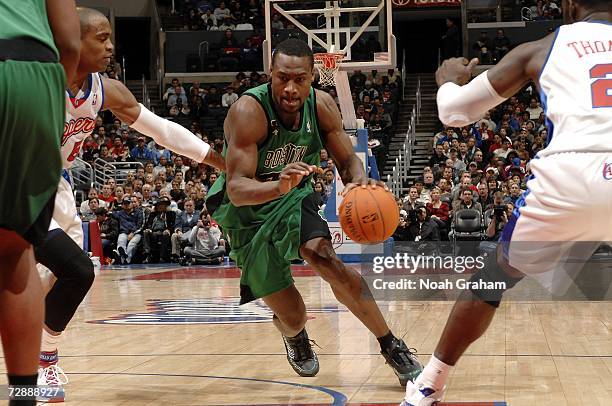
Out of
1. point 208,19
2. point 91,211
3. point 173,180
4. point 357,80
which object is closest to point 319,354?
point 91,211

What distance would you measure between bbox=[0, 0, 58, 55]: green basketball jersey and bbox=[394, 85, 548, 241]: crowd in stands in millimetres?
9324

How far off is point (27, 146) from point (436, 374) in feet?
6.53

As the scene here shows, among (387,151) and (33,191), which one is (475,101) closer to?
(33,191)

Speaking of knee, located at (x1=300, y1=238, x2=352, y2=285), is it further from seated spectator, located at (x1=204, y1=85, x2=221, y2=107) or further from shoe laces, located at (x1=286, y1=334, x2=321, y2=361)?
seated spectator, located at (x1=204, y1=85, x2=221, y2=107)

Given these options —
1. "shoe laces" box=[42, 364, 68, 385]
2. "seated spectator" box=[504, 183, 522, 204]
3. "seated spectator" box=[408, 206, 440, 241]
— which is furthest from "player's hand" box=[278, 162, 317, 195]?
"seated spectator" box=[504, 183, 522, 204]

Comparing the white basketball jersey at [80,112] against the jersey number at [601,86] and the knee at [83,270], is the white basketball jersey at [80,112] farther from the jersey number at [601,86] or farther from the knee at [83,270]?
the jersey number at [601,86]

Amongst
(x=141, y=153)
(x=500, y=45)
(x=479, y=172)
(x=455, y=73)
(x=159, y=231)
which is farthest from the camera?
(x=500, y=45)

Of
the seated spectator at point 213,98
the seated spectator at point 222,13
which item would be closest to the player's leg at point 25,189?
the seated spectator at point 213,98

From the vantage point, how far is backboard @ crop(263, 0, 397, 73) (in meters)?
14.8

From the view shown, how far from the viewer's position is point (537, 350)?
585cm

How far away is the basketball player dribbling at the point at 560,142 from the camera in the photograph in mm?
3164

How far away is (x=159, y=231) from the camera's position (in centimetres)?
1748

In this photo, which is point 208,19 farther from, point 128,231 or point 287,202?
point 287,202

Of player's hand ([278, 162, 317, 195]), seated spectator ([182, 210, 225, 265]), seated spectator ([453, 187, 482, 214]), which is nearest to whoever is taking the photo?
player's hand ([278, 162, 317, 195])
